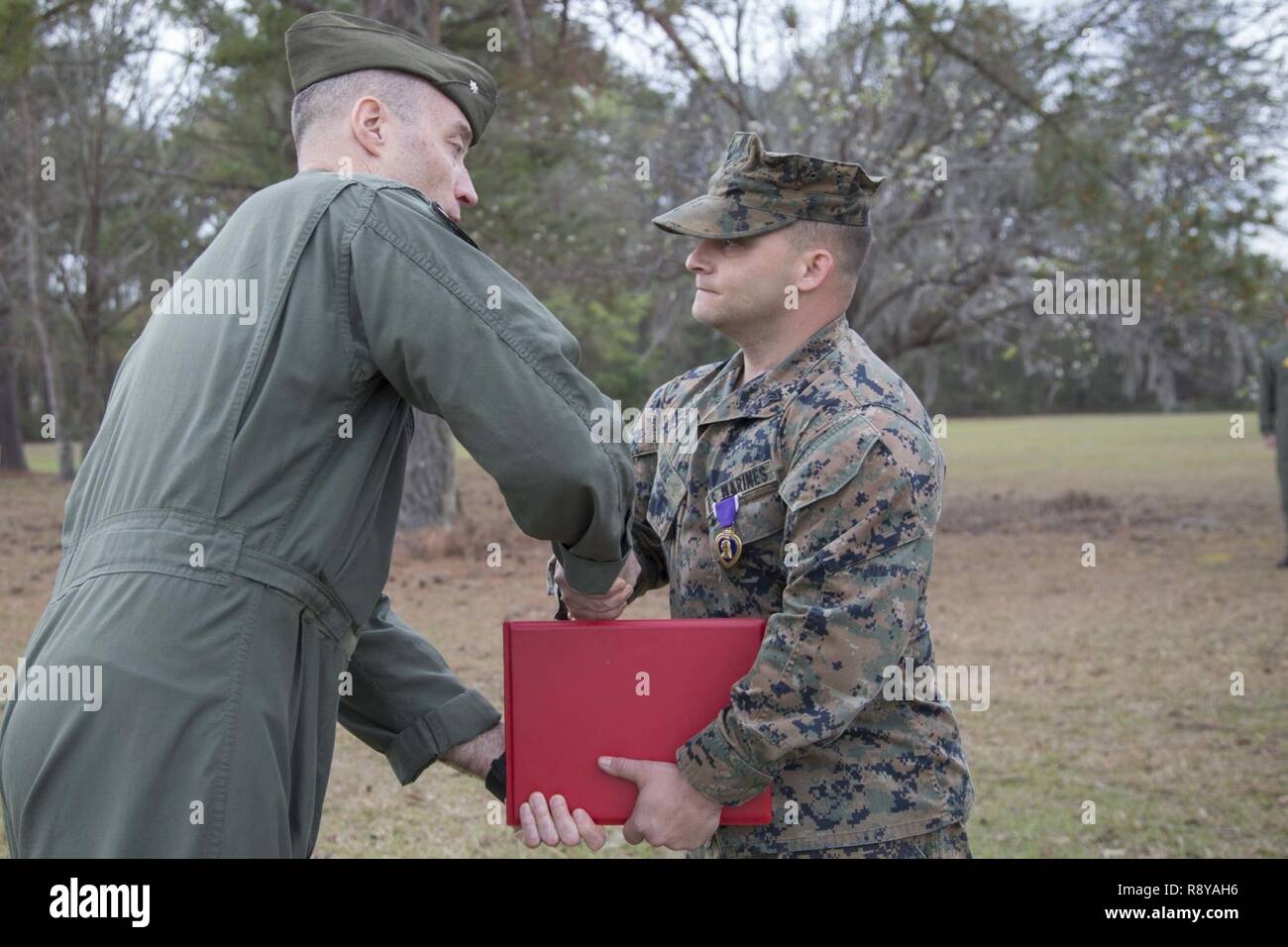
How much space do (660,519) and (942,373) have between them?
5311 cm

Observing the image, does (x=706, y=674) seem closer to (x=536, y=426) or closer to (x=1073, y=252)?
(x=536, y=426)

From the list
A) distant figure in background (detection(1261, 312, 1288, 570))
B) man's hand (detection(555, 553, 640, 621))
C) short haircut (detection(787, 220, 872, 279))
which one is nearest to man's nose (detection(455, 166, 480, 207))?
short haircut (detection(787, 220, 872, 279))

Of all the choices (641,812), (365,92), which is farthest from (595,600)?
(365,92)

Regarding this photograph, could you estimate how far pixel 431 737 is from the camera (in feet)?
9.37

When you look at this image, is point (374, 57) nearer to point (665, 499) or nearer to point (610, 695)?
point (665, 499)

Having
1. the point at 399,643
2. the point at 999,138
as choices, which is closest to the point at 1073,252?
the point at 999,138

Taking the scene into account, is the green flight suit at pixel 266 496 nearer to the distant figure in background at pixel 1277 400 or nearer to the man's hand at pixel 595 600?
the man's hand at pixel 595 600

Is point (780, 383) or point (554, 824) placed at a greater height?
point (780, 383)

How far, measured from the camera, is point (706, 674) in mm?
2385

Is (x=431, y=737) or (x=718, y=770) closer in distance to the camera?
(x=718, y=770)

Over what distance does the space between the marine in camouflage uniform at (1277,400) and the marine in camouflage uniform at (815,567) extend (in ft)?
32.4

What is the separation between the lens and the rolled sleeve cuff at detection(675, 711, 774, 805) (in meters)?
2.30

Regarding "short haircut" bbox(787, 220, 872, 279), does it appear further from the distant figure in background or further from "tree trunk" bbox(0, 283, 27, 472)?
"tree trunk" bbox(0, 283, 27, 472)

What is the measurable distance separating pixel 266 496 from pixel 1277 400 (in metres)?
11.2
